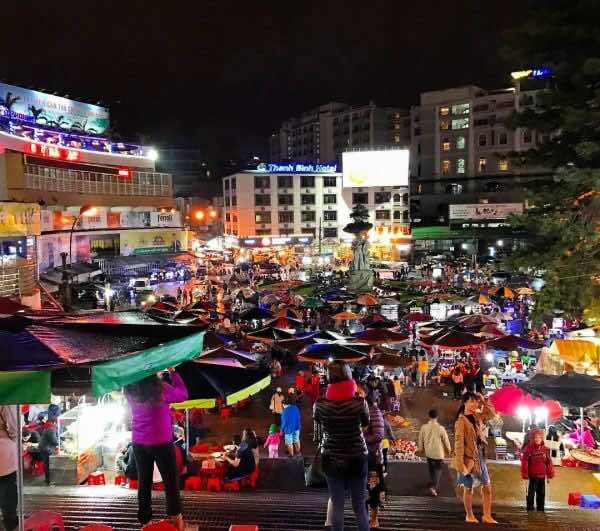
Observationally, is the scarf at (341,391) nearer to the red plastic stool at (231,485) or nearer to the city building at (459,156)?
the red plastic stool at (231,485)

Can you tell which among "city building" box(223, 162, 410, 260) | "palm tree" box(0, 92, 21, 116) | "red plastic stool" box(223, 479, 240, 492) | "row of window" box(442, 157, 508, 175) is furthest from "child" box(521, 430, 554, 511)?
"row of window" box(442, 157, 508, 175)

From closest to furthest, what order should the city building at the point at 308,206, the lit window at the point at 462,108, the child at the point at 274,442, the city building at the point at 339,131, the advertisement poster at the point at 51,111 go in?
the child at the point at 274,442 < the advertisement poster at the point at 51,111 < the city building at the point at 308,206 < the lit window at the point at 462,108 < the city building at the point at 339,131

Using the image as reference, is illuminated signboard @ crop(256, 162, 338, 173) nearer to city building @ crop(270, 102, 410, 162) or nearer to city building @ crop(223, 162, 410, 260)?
city building @ crop(223, 162, 410, 260)

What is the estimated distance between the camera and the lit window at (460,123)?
7306cm

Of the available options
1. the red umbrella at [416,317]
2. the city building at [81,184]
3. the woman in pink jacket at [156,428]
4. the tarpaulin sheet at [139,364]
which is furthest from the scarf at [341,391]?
the city building at [81,184]

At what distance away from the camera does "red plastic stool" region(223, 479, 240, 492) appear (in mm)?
9336

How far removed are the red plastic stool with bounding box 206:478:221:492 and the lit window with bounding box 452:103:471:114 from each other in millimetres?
71291

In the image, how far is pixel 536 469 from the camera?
820 cm

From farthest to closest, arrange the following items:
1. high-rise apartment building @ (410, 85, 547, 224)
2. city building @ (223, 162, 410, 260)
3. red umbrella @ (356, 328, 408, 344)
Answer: high-rise apartment building @ (410, 85, 547, 224) < city building @ (223, 162, 410, 260) < red umbrella @ (356, 328, 408, 344)

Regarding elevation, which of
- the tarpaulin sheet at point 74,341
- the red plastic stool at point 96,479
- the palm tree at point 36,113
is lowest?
the red plastic stool at point 96,479

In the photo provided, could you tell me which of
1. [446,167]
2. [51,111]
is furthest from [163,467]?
[446,167]

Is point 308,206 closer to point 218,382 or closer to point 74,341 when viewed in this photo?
point 218,382

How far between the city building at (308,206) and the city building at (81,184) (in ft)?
52.2

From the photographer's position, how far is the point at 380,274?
→ 40.2m
